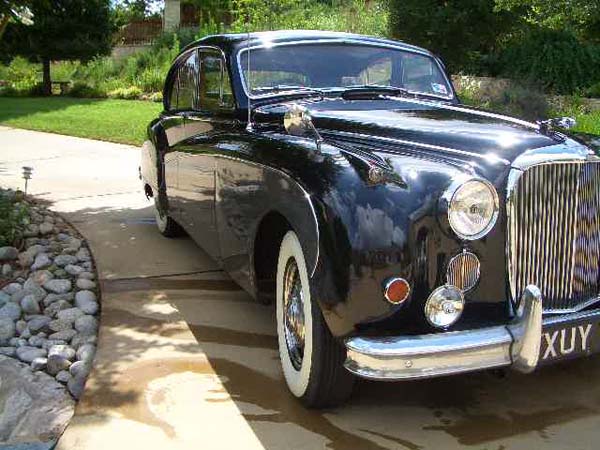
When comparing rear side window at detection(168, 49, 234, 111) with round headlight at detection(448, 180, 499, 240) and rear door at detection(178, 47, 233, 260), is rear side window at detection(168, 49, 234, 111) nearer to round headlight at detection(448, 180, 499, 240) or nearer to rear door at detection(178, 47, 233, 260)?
rear door at detection(178, 47, 233, 260)

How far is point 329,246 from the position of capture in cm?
253

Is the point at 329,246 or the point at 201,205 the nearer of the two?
the point at 329,246

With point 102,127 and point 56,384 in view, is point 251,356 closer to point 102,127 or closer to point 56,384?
point 56,384

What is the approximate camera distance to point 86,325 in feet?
12.6

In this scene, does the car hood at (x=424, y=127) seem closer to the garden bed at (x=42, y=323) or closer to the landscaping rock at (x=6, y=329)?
the garden bed at (x=42, y=323)

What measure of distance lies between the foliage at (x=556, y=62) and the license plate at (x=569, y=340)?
37.5ft

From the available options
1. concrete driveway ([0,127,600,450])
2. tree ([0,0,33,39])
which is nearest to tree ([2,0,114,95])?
tree ([0,0,33,39])

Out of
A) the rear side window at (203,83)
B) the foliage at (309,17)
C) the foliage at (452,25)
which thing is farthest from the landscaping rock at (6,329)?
Result: the foliage at (309,17)

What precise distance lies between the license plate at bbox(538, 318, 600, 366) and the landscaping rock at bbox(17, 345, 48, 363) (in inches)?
95.2

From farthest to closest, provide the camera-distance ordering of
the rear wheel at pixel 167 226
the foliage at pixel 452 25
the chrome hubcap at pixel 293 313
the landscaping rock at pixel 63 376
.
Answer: the foliage at pixel 452 25 → the rear wheel at pixel 167 226 → the landscaping rock at pixel 63 376 → the chrome hubcap at pixel 293 313

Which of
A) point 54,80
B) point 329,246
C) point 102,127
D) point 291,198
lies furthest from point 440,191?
point 54,80

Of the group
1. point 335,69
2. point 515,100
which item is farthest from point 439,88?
point 515,100

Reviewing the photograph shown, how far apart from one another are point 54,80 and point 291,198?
24538mm

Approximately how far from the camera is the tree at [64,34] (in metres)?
22.0
